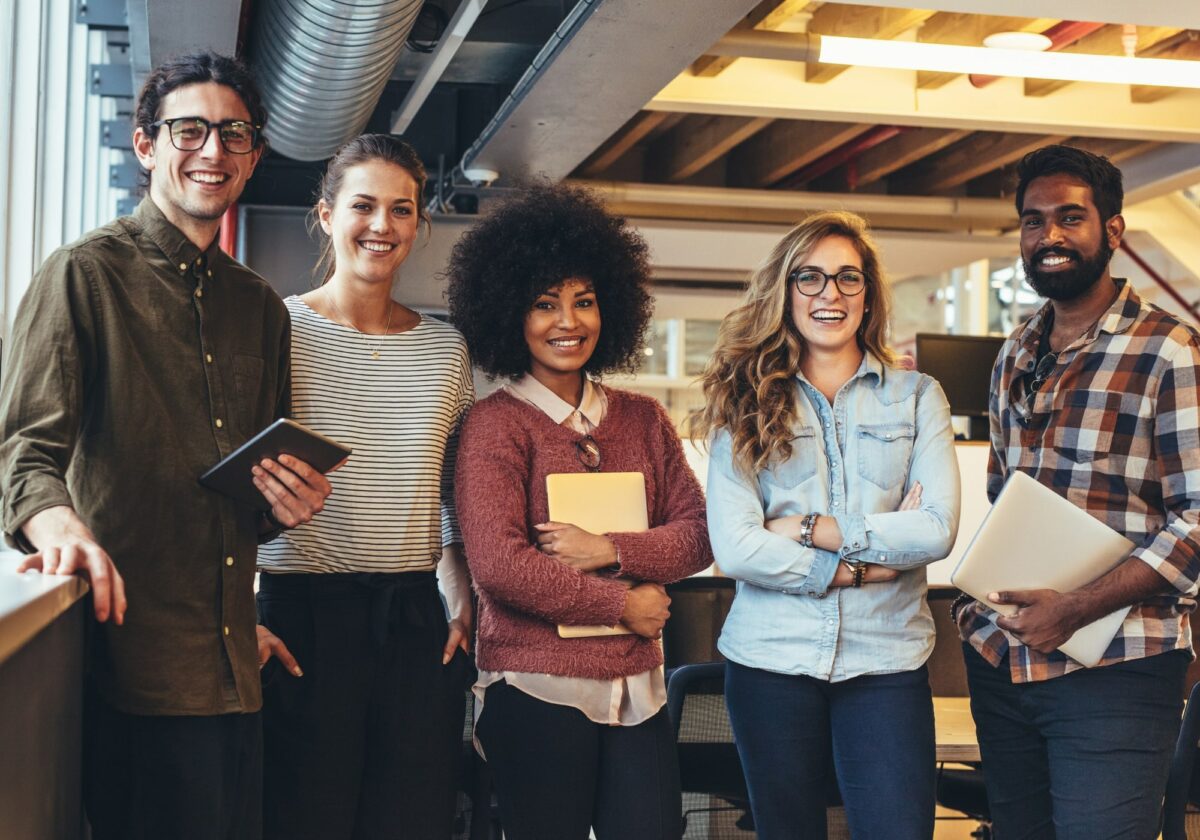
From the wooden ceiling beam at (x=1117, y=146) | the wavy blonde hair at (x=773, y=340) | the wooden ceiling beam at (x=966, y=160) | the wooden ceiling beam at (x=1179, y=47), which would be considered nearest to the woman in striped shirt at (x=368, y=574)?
the wavy blonde hair at (x=773, y=340)

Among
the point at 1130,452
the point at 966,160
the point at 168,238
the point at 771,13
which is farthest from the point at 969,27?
the point at 168,238

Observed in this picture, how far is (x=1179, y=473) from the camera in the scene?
88.7 inches

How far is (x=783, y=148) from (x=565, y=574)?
528 cm

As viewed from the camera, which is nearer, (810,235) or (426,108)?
(810,235)

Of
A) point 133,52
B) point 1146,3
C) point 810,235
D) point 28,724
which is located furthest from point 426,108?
point 28,724

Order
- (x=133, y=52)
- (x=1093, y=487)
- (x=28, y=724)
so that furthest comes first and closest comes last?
(x=133, y=52) < (x=1093, y=487) < (x=28, y=724)

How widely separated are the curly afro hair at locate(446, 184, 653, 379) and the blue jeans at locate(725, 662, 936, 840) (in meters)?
0.80

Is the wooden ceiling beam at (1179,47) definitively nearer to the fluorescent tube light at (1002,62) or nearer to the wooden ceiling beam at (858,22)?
the fluorescent tube light at (1002,62)

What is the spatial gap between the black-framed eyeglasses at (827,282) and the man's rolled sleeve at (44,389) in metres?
1.31

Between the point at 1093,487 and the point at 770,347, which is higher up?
the point at 770,347

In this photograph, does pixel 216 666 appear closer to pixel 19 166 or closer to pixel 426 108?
pixel 19 166

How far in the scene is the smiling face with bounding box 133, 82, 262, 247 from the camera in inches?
78.4

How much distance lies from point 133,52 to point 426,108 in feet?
8.22

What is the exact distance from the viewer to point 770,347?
247 centimetres
